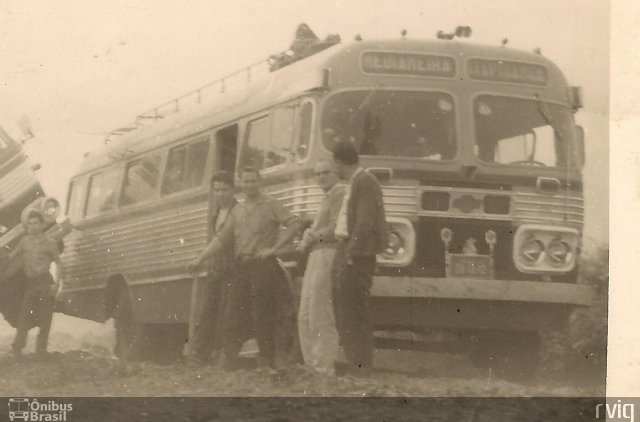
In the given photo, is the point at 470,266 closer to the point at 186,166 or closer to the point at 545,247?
the point at 545,247

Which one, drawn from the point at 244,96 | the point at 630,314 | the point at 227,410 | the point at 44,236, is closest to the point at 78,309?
the point at 44,236

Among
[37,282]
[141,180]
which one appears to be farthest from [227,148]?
[37,282]

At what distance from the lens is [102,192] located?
23.5 feet

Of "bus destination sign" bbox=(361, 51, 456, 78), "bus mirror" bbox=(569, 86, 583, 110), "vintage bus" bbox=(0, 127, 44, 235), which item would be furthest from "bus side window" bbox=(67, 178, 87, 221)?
"bus mirror" bbox=(569, 86, 583, 110)

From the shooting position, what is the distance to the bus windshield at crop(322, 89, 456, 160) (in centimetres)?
677

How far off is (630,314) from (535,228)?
112cm

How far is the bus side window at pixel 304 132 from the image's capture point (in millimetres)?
6734

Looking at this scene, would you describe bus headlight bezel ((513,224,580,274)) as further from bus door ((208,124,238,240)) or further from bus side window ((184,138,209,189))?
bus side window ((184,138,209,189))

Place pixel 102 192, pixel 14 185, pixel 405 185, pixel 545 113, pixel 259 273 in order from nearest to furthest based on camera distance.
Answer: pixel 405 185 < pixel 259 273 < pixel 14 185 < pixel 545 113 < pixel 102 192

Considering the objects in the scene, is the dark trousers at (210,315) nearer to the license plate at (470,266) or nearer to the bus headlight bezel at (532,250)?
the license plate at (470,266)

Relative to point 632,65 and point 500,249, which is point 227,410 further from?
point 632,65

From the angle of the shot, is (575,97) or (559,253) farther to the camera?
(575,97)

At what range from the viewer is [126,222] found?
715 centimetres

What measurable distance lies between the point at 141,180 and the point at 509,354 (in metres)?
2.78
